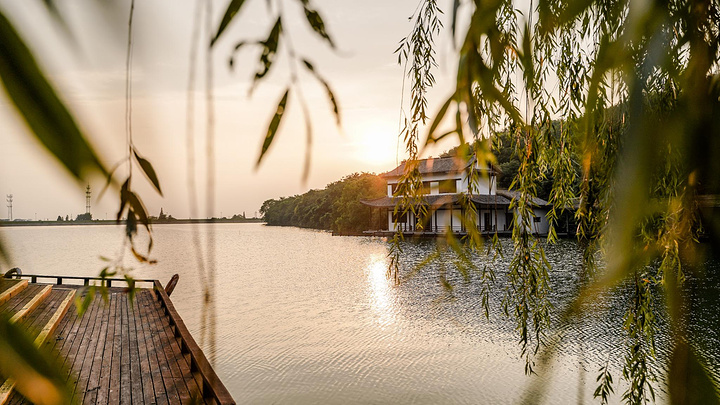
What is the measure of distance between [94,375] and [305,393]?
2542 mm

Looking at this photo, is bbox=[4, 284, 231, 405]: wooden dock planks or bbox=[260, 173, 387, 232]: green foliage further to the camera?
bbox=[260, 173, 387, 232]: green foliage

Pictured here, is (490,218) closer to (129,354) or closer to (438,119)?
(129,354)

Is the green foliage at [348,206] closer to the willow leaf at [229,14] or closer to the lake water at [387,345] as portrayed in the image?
the lake water at [387,345]

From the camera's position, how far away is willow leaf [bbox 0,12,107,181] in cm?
14

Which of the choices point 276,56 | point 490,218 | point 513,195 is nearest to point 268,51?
point 276,56

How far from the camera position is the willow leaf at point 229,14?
27 cm

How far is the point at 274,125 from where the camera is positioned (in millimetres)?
309

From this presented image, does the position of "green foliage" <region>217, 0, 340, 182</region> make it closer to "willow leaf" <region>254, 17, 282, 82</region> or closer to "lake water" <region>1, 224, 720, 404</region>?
"willow leaf" <region>254, 17, 282, 82</region>

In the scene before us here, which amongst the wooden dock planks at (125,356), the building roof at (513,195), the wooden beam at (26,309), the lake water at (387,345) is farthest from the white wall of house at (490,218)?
the wooden beam at (26,309)

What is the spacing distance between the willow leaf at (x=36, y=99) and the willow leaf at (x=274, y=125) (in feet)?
0.45

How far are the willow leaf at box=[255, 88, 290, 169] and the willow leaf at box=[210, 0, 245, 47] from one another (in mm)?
63

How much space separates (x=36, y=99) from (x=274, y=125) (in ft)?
0.58

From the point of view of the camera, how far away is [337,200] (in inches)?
1389

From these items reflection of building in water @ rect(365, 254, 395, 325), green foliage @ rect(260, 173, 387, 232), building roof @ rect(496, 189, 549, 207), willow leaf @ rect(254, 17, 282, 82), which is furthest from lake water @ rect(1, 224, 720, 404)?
green foliage @ rect(260, 173, 387, 232)
